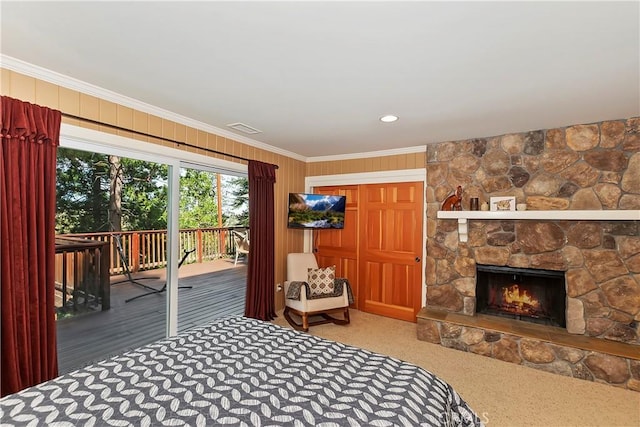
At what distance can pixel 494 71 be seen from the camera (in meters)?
1.91

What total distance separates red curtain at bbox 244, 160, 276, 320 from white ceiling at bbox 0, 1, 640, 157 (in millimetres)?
1113

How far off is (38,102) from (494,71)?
308cm

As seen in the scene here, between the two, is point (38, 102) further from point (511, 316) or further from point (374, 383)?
point (511, 316)

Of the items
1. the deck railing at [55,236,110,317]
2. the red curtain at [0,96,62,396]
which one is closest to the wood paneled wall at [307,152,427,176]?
the deck railing at [55,236,110,317]

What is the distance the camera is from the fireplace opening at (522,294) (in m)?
3.17

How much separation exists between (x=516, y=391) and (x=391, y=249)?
210 cm

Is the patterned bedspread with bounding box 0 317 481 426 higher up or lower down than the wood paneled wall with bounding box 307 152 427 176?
lower down

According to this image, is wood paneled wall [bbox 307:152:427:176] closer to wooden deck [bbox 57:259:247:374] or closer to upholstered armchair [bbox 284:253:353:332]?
upholstered armchair [bbox 284:253:353:332]

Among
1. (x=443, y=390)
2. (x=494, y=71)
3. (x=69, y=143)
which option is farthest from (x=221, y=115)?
(x=443, y=390)

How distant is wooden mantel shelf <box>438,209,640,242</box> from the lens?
2676 millimetres

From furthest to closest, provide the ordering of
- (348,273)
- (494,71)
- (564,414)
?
(348,273)
(564,414)
(494,71)

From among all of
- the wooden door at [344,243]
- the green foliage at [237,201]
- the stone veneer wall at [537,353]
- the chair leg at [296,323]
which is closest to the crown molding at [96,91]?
the green foliage at [237,201]

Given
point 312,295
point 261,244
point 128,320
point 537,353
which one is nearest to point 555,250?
point 537,353

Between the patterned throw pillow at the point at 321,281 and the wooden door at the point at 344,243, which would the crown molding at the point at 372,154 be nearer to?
the wooden door at the point at 344,243
